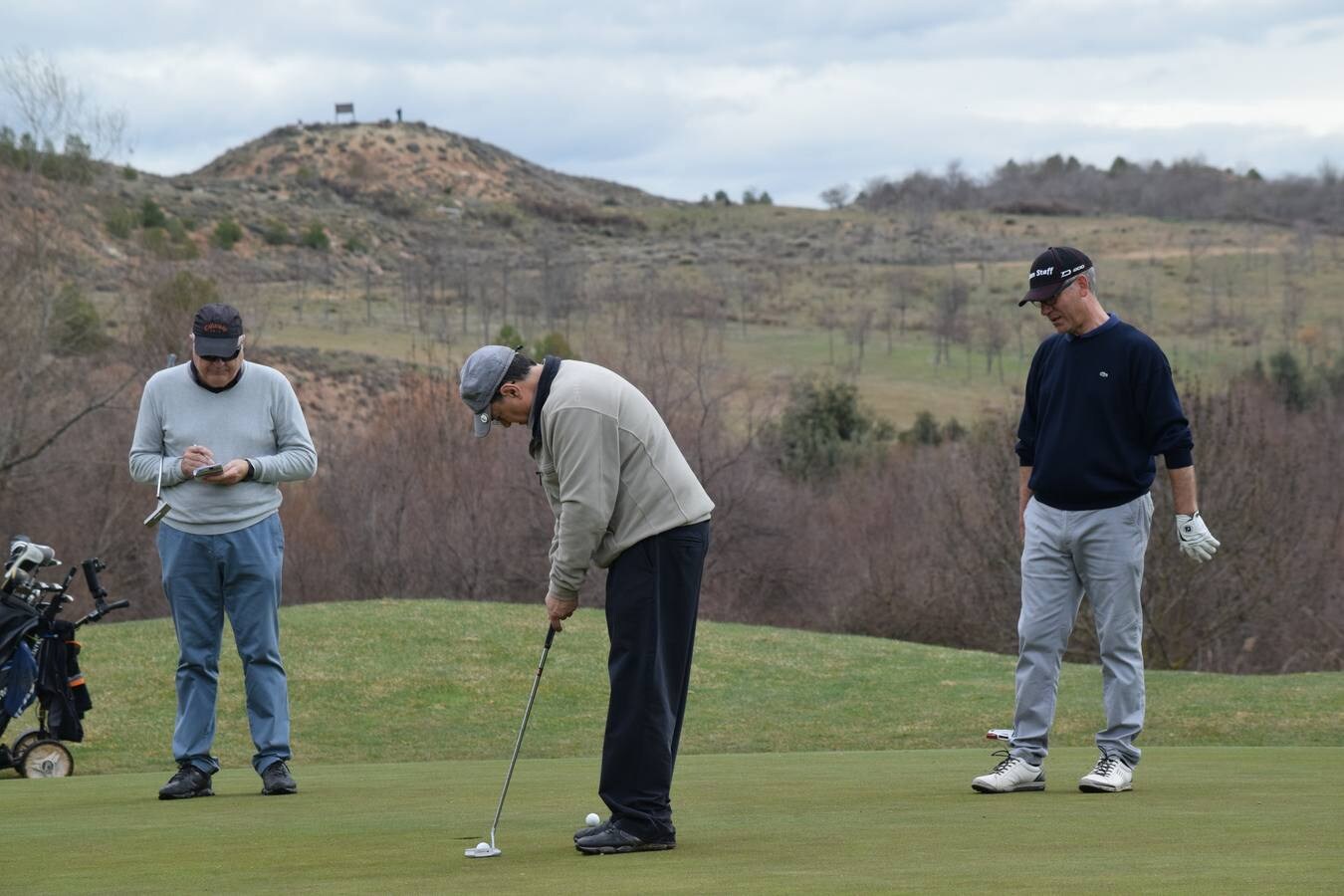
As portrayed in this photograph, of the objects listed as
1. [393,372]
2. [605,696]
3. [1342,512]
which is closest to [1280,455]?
[1342,512]

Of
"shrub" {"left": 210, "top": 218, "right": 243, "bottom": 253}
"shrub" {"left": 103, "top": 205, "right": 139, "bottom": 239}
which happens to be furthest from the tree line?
"shrub" {"left": 103, "top": 205, "right": 139, "bottom": 239}

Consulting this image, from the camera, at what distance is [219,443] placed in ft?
26.2

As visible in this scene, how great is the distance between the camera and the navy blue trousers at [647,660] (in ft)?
19.2

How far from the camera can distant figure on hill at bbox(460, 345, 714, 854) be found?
5812 millimetres

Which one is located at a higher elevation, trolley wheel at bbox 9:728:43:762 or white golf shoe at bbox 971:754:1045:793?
white golf shoe at bbox 971:754:1045:793

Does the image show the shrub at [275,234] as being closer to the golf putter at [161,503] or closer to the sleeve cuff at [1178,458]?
the golf putter at [161,503]

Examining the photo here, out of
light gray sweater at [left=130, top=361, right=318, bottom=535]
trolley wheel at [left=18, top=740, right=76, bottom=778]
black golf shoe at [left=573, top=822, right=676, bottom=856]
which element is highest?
light gray sweater at [left=130, top=361, right=318, bottom=535]

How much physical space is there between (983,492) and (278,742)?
27259 mm

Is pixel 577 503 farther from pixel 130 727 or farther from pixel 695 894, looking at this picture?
pixel 130 727

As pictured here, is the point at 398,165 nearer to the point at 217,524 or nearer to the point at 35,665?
the point at 35,665

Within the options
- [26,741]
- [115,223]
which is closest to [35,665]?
[26,741]

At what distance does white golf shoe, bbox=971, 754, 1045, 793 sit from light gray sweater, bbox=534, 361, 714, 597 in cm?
201

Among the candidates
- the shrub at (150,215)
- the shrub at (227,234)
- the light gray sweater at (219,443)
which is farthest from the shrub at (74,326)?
the shrub at (227,234)

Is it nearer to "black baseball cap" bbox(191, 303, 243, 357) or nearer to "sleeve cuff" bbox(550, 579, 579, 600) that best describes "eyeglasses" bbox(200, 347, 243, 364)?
"black baseball cap" bbox(191, 303, 243, 357)
